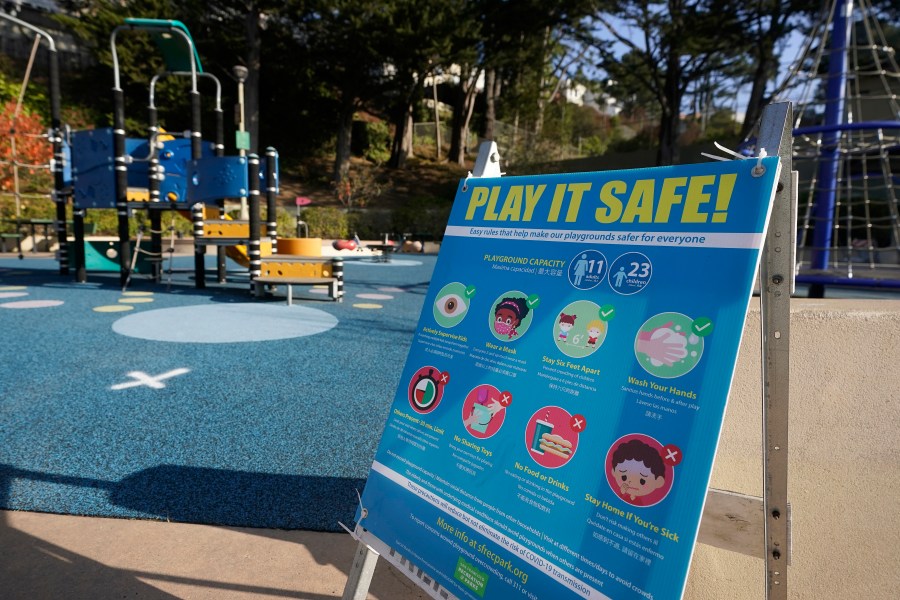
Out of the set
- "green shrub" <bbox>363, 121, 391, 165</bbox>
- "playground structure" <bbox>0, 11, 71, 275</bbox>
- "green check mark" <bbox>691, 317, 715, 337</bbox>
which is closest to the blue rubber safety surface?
"green check mark" <bbox>691, 317, 715, 337</bbox>

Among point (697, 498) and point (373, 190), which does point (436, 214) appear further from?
point (697, 498)

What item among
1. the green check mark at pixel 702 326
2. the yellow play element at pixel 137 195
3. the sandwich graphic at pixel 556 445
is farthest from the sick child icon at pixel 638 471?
the yellow play element at pixel 137 195

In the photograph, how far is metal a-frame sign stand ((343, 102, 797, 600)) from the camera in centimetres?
124

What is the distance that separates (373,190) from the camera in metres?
27.3

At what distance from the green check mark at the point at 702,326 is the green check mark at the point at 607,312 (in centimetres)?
19

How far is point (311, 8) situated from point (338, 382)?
80.0 ft

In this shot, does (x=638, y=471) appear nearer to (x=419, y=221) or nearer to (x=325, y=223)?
(x=325, y=223)

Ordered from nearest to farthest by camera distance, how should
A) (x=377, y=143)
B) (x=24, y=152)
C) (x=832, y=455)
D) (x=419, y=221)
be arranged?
(x=832, y=455), (x=24, y=152), (x=419, y=221), (x=377, y=143)

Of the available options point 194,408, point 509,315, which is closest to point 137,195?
point 194,408

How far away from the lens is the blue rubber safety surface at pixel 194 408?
2.63 meters

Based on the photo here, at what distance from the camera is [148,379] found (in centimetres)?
444

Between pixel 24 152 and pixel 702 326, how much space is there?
78.0 feet

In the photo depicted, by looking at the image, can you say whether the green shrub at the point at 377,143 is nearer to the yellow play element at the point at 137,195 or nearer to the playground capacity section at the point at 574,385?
the yellow play element at the point at 137,195

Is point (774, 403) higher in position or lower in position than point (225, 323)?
higher
